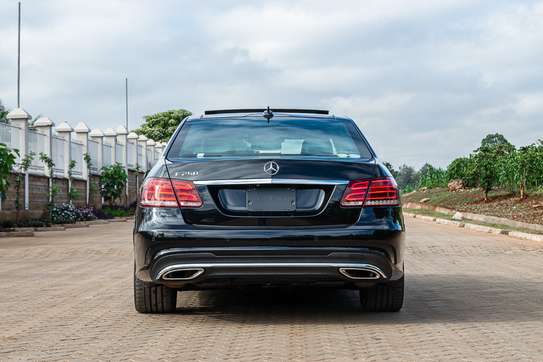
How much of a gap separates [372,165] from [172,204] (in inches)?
60.3

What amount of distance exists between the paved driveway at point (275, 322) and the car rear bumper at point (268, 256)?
1.27ft

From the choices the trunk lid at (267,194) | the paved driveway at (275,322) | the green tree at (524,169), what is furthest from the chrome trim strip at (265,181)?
the green tree at (524,169)

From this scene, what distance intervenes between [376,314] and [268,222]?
4.87 ft

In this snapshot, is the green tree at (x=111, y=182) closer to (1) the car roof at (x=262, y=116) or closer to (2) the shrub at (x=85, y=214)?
(2) the shrub at (x=85, y=214)

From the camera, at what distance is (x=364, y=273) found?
6703 mm

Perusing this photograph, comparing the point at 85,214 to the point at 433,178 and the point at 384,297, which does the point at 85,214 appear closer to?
the point at 384,297

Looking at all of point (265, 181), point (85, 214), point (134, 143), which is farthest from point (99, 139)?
point (265, 181)

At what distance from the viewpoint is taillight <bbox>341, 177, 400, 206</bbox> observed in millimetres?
6707

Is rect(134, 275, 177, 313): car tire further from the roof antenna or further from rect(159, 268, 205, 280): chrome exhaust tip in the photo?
the roof antenna

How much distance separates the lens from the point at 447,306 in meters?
8.02

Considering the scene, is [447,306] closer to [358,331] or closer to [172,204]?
[358,331]

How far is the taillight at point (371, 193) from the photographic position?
671 centimetres

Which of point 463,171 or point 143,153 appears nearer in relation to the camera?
point 463,171

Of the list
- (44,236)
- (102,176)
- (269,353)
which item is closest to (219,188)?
(269,353)
